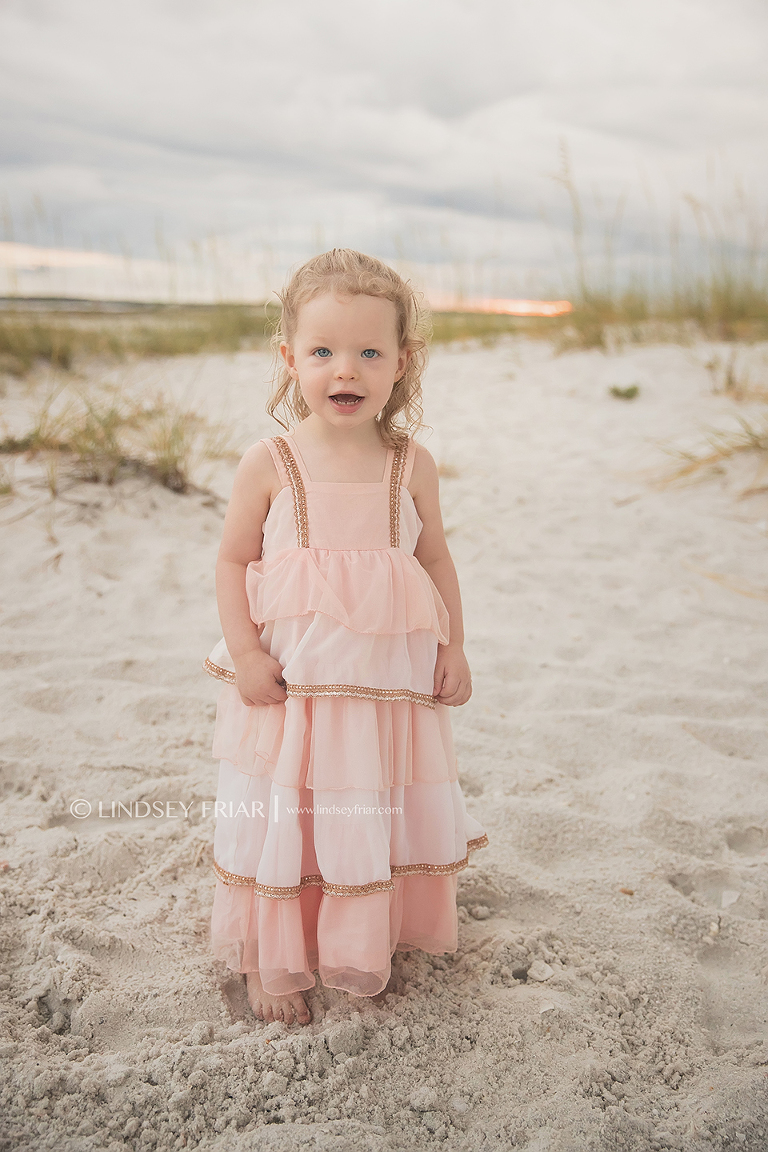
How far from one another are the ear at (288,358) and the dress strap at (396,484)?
0.75ft

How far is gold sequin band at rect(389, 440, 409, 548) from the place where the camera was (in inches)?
56.0

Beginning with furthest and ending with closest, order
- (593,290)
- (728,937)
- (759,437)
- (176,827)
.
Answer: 1. (593,290)
2. (759,437)
3. (176,827)
4. (728,937)

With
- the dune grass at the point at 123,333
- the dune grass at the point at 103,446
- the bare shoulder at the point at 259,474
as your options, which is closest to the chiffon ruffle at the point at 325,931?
the bare shoulder at the point at 259,474

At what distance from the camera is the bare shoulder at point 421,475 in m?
1.49

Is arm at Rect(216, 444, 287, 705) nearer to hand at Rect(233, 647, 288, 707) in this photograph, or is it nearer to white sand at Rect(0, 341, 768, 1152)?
hand at Rect(233, 647, 288, 707)

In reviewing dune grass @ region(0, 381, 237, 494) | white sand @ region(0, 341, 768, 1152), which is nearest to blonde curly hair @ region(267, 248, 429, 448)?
white sand @ region(0, 341, 768, 1152)

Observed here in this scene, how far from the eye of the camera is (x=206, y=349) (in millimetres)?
8172

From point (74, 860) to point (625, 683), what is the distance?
5.41ft

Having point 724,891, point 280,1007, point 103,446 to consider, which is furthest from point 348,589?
point 103,446

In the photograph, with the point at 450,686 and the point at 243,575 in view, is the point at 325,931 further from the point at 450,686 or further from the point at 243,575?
the point at 243,575

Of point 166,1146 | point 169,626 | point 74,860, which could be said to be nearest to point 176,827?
point 74,860

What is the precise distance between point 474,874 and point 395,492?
927 millimetres

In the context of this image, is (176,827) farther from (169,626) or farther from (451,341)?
(451,341)

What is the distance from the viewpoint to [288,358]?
1425mm
